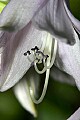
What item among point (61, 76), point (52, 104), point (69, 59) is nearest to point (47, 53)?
point (69, 59)

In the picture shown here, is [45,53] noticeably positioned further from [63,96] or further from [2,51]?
[63,96]

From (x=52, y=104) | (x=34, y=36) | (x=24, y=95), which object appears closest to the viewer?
(x=34, y=36)

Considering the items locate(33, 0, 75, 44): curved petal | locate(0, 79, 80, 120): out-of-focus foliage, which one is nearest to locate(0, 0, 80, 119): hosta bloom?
locate(33, 0, 75, 44): curved petal

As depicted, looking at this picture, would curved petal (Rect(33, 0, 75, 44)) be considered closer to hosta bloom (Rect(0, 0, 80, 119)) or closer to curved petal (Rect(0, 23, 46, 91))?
hosta bloom (Rect(0, 0, 80, 119))

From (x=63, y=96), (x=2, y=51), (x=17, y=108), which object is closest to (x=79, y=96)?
(x=63, y=96)

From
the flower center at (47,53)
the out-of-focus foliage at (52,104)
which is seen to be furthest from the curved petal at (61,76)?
the flower center at (47,53)

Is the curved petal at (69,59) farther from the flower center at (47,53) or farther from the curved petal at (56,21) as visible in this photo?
the curved petal at (56,21)

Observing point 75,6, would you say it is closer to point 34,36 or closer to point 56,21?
point 34,36
